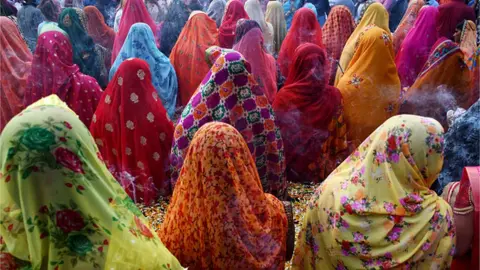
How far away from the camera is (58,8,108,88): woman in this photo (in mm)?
6012

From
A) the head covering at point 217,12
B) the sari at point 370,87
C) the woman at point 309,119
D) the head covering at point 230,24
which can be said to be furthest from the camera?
the head covering at point 217,12

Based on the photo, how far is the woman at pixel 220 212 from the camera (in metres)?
2.33

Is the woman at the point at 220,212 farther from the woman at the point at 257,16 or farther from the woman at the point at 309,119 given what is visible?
the woman at the point at 257,16

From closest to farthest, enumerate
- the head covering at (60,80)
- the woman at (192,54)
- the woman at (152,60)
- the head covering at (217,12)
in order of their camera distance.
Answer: the head covering at (60,80), the woman at (152,60), the woman at (192,54), the head covering at (217,12)

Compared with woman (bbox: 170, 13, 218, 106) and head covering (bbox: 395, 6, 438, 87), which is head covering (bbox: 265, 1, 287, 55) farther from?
head covering (bbox: 395, 6, 438, 87)

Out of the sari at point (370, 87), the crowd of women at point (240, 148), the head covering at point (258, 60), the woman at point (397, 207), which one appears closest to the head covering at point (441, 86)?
the crowd of women at point (240, 148)

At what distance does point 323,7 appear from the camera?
9.59 m

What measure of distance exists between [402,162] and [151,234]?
113cm

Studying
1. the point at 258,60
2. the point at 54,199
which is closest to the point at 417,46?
the point at 258,60

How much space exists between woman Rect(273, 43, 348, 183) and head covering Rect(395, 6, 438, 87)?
1.53 m

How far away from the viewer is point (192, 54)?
5.93 m

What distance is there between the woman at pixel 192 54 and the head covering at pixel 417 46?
85.5 inches

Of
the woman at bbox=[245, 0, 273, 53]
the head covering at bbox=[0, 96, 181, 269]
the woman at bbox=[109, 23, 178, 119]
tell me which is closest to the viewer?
the head covering at bbox=[0, 96, 181, 269]

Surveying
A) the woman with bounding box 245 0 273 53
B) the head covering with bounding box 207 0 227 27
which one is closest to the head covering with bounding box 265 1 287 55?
the woman with bounding box 245 0 273 53
